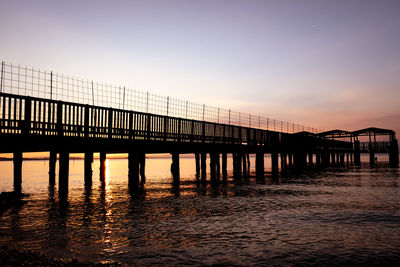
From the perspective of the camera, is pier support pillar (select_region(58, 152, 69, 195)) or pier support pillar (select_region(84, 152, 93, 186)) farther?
pier support pillar (select_region(84, 152, 93, 186))

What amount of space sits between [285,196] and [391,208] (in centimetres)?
580

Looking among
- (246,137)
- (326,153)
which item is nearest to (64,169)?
(246,137)

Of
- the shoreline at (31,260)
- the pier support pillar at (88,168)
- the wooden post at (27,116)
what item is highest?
the wooden post at (27,116)

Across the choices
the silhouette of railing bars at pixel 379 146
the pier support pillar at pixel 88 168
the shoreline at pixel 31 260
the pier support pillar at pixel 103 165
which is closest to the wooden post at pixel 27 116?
the shoreline at pixel 31 260

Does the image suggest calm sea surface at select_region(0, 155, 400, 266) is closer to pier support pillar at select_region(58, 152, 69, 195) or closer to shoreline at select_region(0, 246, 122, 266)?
shoreline at select_region(0, 246, 122, 266)

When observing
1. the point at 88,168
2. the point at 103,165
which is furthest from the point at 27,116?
the point at 103,165

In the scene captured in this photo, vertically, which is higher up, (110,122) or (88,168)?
(110,122)

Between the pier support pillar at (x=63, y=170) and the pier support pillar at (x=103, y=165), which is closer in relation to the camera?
the pier support pillar at (x=63, y=170)

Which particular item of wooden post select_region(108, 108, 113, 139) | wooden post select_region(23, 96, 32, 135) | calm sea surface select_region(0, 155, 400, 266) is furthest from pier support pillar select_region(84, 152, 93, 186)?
wooden post select_region(23, 96, 32, 135)

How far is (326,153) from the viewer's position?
230 feet

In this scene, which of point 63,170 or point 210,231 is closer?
point 210,231

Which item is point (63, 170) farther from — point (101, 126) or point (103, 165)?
point (103, 165)

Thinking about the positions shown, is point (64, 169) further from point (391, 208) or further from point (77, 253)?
point (391, 208)

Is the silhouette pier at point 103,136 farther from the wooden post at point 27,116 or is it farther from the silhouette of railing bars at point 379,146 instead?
the silhouette of railing bars at point 379,146
